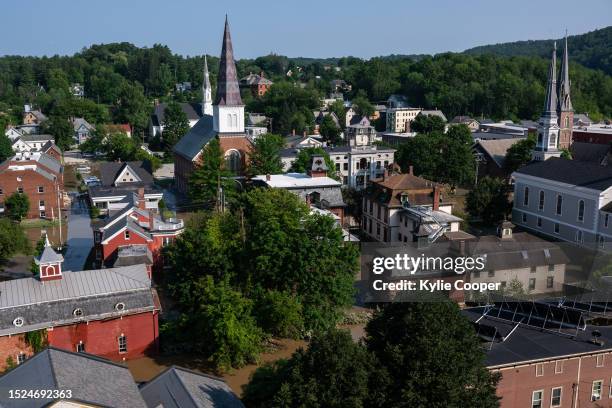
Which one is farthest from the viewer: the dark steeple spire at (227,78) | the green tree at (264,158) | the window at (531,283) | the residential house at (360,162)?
the residential house at (360,162)

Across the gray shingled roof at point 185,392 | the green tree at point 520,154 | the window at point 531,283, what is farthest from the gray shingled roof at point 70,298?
the green tree at point 520,154

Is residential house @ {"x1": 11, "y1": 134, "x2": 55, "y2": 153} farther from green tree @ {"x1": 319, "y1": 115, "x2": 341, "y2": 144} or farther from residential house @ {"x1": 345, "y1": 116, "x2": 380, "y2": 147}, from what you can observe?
residential house @ {"x1": 345, "y1": 116, "x2": 380, "y2": 147}

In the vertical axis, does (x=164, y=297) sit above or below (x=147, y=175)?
below

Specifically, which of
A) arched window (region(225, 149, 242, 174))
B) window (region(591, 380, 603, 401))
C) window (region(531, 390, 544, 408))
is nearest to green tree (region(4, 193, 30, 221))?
arched window (region(225, 149, 242, 174))

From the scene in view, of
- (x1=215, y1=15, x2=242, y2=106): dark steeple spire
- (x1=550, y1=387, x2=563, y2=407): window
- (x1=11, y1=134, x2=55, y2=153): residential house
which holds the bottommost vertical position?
(x1=550, y1=387, x2=563, y2=407): window

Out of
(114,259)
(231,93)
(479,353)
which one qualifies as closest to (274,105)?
(231,93)

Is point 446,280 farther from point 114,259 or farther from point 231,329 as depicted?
point 114,259

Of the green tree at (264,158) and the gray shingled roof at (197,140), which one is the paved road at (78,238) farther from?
the green tree at (264,158)
